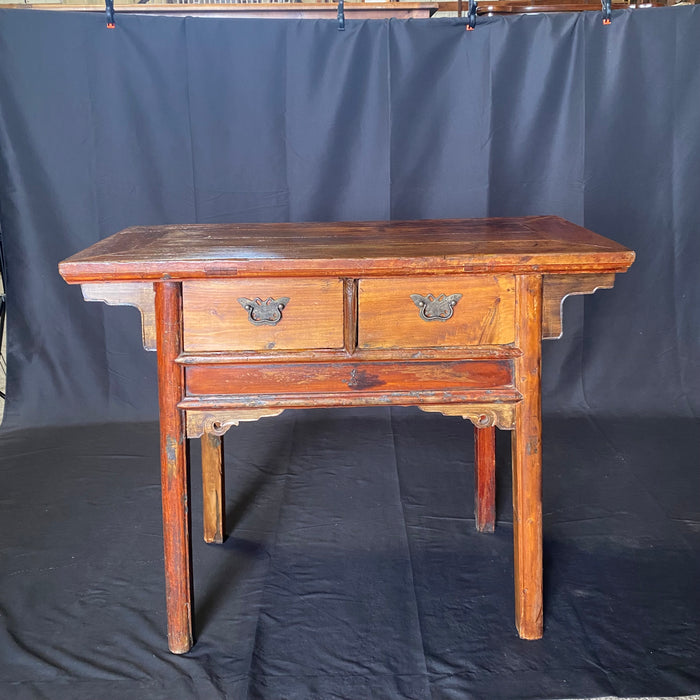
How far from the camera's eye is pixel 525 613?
173cm

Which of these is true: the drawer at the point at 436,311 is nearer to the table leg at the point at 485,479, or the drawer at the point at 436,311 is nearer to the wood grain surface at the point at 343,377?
the wood grain surface at the point at 343,377

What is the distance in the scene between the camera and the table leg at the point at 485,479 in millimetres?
2139

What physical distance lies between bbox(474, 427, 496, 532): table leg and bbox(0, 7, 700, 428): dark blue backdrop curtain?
1.09m

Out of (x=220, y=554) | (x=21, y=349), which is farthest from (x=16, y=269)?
(x=220, y=554)

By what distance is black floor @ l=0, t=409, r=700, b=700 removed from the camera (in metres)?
1.64

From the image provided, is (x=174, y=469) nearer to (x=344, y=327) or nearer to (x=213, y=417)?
(x=213, y=417)

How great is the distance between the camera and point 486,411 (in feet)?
5.43

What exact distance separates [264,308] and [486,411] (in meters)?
0.52

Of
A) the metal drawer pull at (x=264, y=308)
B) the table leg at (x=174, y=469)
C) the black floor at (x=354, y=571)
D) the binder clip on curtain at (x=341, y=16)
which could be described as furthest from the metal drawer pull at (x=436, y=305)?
the binder clip on curtain at (x=341, y=16)

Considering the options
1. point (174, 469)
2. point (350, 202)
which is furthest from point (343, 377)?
point (350, 202)

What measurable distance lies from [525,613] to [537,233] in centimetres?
86

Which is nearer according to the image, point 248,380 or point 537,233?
point 248,380

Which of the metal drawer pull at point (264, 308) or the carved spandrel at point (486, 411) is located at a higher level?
the metal drawer pull at point (264, 308)

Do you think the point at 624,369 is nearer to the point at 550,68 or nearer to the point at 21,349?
the point at 550,68
